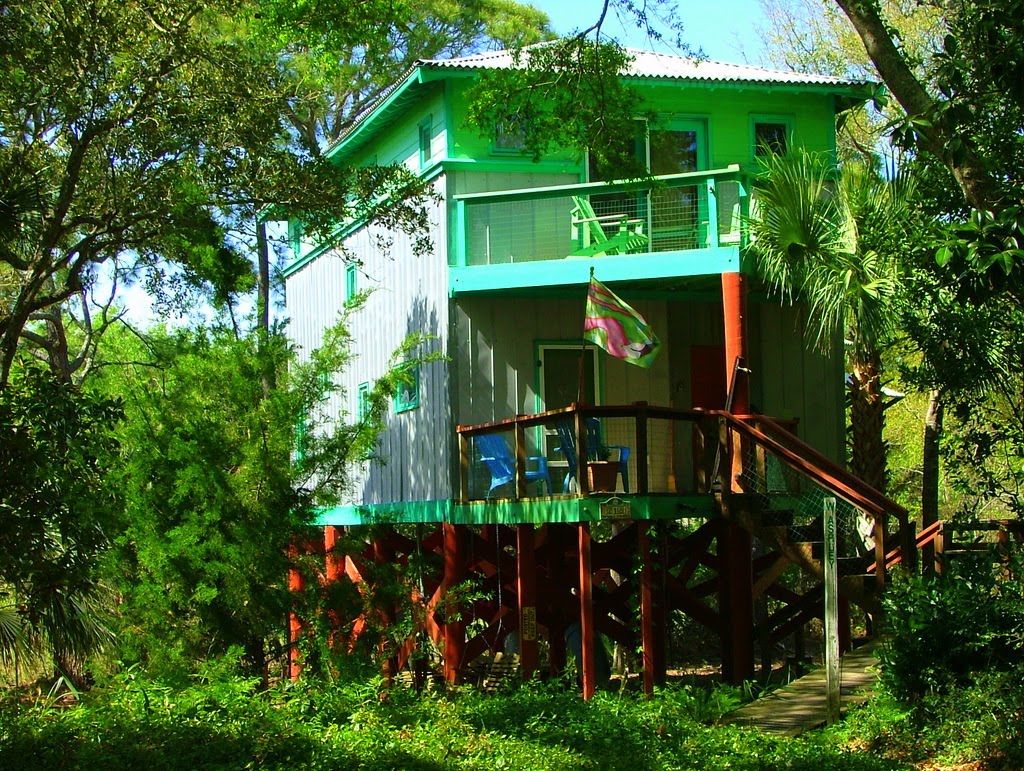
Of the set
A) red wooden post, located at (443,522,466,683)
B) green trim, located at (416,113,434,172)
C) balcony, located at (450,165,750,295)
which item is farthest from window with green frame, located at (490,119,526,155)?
red wooden post, located at (443,522,466,683)

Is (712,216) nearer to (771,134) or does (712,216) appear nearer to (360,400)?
(771,134)

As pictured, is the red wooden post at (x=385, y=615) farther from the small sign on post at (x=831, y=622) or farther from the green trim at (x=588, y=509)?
the small sign on post at (x=831, y=622)

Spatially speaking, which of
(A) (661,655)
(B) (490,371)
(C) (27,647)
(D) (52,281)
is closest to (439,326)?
(B) (490,371)

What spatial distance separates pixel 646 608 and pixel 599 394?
364 cm

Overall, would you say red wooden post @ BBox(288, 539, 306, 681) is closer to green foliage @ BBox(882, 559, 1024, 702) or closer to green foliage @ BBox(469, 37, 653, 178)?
green foliage @ BBox(469, 37, 653, 178)

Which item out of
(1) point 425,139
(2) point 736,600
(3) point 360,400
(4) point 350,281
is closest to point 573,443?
(2) point 736,600

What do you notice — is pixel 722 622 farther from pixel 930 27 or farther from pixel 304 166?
pixel 930 27

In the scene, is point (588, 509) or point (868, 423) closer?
point (588, 509)

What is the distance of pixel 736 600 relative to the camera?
47.5 feet

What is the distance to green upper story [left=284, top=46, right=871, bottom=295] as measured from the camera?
15.4m

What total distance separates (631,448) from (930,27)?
14317 millimetres

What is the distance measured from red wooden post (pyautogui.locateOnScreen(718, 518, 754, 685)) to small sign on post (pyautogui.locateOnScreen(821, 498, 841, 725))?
2777 mm

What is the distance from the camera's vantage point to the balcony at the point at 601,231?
603 inches

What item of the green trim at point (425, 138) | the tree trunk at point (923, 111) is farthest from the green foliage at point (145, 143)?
the tree trunk at point (923, 111)
